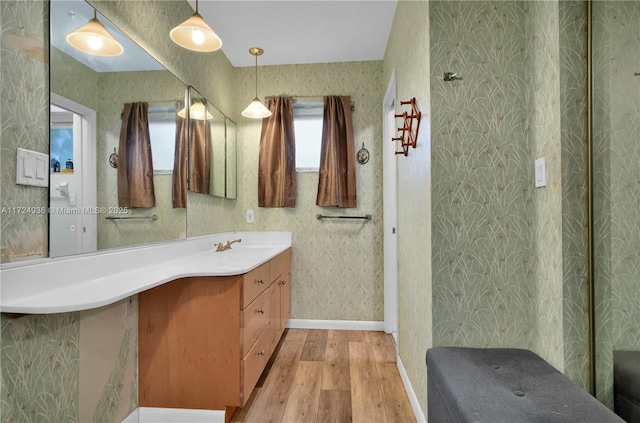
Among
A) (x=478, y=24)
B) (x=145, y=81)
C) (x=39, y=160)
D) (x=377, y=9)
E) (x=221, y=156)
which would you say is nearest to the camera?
(x=39, y=160)

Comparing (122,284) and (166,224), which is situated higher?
(166,224)

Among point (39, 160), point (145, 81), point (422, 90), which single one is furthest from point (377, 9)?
point (39, 160)

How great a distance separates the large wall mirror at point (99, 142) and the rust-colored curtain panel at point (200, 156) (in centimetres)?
34

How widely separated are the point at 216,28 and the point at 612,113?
261 cm

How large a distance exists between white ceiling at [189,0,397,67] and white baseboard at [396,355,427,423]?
2.61m

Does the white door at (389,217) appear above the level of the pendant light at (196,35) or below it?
below

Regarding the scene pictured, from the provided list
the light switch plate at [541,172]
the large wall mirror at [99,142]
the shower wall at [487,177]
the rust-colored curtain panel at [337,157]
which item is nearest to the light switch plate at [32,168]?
the large wall mirror at [99,142]

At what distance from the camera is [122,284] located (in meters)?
1.23

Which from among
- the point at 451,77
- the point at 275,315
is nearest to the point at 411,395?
the point at 275,315

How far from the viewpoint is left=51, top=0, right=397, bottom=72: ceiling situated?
7.17ft

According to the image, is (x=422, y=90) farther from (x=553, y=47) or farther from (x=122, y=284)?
(x=122, y=284)

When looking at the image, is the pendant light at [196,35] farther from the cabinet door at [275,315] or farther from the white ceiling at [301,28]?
the cabinet door at [275,315]

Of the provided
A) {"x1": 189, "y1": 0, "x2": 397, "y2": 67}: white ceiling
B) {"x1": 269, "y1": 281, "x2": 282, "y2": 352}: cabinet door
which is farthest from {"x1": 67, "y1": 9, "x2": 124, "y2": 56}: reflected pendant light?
{"x1": 269, "y1": 281, "x2": 282, "y2": 352}: cabinet door

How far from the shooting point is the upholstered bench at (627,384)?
999 mm
